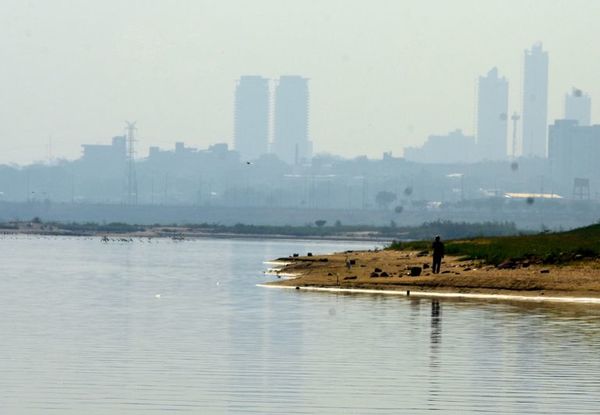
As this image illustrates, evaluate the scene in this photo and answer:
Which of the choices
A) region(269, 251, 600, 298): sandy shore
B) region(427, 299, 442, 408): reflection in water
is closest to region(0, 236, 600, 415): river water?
region(427, 299, 442, 408): reflection in water

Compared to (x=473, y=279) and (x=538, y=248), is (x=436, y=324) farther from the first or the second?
(x=538, y=248)

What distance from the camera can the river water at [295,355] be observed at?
1070 inches

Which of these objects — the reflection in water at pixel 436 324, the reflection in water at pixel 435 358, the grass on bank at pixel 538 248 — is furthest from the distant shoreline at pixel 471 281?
the reflection in water at pixel 435 358

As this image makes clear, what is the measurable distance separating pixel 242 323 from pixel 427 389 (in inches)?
609

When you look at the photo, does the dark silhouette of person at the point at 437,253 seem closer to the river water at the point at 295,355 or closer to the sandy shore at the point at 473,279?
the sandy shore at the point at 473,279

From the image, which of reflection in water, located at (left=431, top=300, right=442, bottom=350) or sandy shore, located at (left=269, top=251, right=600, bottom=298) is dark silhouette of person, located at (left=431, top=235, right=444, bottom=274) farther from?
reflection in water, located at (left=431, top=300, right=442, bottom=350)

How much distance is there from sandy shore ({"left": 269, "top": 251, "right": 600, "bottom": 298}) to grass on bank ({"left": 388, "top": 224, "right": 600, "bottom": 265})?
88 centimetres

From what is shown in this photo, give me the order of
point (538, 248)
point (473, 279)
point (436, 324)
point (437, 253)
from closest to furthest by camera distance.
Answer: point (436, 324) < point (473, 279) < point (437, 253) < point (538, 248)

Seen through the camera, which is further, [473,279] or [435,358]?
[473,279]

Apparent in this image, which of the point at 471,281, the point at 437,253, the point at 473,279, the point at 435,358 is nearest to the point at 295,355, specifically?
the point at 435,358

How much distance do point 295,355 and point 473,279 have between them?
25918mm

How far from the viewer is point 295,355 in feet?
113

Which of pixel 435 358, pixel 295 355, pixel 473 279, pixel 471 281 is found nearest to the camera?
pixel 435 358

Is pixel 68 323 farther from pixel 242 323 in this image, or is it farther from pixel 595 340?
pixel 595 340
